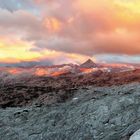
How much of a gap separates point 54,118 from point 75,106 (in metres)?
2.03

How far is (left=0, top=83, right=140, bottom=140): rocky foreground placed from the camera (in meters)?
24.4

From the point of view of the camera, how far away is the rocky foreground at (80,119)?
24.4 meters

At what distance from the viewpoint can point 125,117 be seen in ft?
83.0

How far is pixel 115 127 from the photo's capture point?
24.3 m

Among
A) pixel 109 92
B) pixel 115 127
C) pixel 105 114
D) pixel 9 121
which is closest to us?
pixel 115 127

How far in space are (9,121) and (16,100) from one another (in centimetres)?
686

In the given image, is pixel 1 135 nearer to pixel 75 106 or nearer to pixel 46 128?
pixel 46 128

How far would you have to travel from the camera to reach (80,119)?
26.2 m

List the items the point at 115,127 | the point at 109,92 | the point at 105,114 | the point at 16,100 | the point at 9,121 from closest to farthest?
the point at 115,127, the point at 105,114, the point at 9,121, the point at 109,92, the point at 16,100

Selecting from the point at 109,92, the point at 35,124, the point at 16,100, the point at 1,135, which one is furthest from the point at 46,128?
the point at 16,100

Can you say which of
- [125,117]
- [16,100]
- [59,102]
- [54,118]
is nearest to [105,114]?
[125,117]

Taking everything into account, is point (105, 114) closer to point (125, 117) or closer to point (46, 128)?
point (125, 117)

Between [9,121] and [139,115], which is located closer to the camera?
[139,115]

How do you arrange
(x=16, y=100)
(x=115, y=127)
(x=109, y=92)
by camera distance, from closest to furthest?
(x=115, y=127) → (x=109, y=92) → (x=16, y=100)
